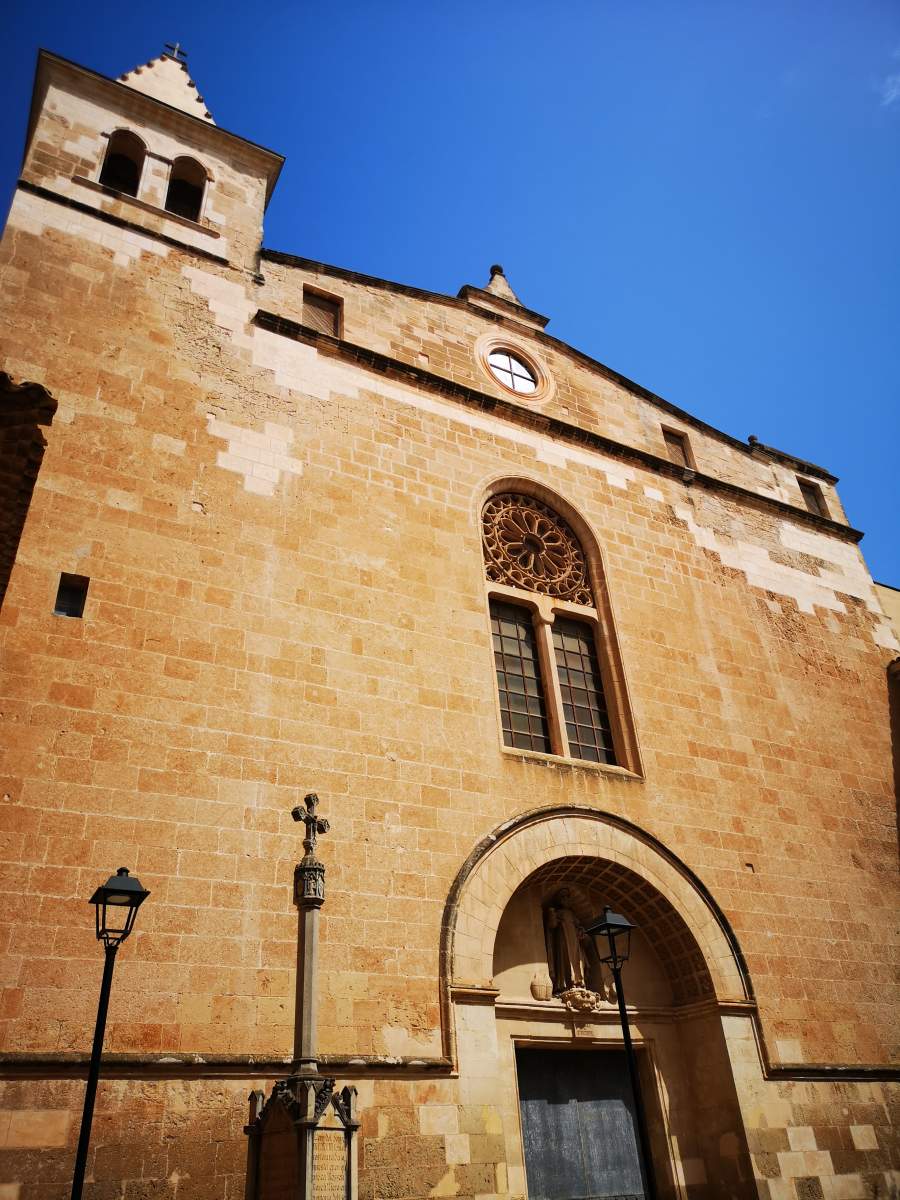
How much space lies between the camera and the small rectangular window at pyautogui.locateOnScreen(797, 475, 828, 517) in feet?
55.6

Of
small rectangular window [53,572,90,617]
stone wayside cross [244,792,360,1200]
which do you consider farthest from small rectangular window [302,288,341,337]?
stone wayside cross [244,792,360,1200]

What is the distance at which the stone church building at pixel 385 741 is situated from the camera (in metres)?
6.99

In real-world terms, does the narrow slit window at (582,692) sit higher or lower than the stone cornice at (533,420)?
lower

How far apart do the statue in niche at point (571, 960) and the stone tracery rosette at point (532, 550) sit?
4071 mm

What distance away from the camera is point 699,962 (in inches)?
388

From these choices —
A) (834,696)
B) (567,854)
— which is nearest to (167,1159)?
(567,854)

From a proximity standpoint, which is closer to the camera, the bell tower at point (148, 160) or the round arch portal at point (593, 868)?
the round arch portal at point (593, 868)

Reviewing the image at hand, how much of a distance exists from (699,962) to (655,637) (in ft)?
14.0

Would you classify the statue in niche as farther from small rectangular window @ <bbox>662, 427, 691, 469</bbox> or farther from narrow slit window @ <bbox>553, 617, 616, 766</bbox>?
small rectangular window @ <bbox>662, 427, 691, 469</bbox>

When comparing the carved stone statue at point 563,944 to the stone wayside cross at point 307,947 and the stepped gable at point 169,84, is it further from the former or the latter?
the stepped gable at point 169,84

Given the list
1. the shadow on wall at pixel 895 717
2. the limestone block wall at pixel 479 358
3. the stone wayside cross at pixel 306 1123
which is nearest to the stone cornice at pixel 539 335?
the limestone block wall at pixel 479 358

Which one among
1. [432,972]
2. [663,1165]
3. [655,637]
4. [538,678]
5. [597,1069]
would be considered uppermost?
[655,637]

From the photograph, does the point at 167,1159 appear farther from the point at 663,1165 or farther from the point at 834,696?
the point at 834,696

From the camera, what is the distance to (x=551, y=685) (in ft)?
36.1
